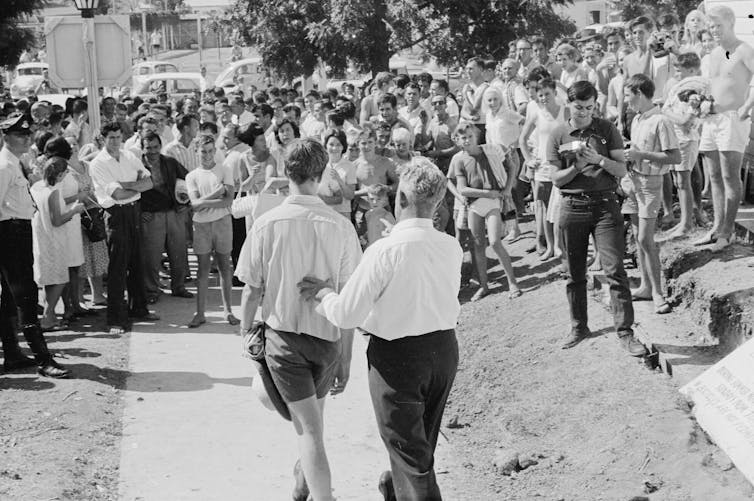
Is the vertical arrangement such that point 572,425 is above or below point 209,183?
below

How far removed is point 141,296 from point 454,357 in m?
6.52

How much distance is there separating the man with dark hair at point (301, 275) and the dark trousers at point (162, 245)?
21.4 ft

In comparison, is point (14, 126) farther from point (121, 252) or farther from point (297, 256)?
point (297, 256)

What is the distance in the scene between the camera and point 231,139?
12531 mm

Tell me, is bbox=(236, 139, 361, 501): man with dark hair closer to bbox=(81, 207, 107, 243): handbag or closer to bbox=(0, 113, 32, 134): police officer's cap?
bbox=(0, 113, 32, 134): police officer's cap

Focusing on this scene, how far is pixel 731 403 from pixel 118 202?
20.6 ft

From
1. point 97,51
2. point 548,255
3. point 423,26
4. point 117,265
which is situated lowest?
point 548,255

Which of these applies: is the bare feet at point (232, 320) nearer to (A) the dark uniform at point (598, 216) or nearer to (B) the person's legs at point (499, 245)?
(B) the person's legs at point (499, 245)

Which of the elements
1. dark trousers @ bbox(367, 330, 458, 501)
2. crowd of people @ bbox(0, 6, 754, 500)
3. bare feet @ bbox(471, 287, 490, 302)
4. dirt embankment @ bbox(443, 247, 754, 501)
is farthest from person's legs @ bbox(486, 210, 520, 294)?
dark trousers @ bbox(367, 330, 458, 501)

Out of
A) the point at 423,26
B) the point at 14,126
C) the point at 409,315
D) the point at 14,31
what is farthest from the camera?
the point at 14,31

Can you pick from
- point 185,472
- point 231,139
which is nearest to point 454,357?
point 185,472

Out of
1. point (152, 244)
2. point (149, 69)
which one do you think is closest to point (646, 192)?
point (152, 244)

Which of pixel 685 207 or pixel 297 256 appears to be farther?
pixel 685 207

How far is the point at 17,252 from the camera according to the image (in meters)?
8.69
